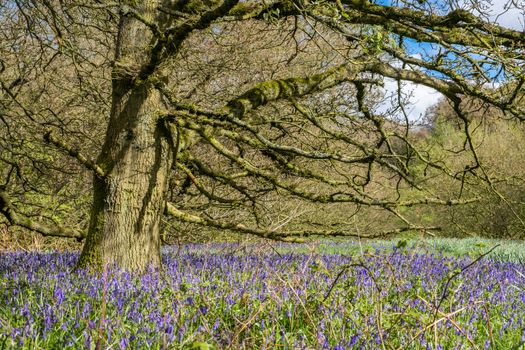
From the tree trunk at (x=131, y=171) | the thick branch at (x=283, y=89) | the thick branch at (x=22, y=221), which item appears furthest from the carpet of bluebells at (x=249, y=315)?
the thick branch at (x=283, y=89)

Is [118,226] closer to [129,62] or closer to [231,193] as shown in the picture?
[129,62]

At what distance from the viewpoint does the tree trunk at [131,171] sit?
550 cm

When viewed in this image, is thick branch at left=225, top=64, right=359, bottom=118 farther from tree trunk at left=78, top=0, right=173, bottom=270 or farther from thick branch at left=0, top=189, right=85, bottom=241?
thick branch at left=0, top=189, right=85, bottom=241

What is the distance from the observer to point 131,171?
5.57m

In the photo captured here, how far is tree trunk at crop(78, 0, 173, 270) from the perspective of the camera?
5500 millimetres

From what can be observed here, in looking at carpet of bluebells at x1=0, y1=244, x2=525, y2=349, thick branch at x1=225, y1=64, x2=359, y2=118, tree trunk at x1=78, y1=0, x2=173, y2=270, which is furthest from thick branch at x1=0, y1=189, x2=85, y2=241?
A: thick branch at x1=225, y1=64, x2=359, y2=118

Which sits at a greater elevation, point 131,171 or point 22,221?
point 131,171

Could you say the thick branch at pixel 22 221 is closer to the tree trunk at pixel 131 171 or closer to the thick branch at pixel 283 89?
the tree trunk at pixel 131 171

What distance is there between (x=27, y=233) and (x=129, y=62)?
8.11m

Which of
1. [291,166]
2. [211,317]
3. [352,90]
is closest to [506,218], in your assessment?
[352,90]

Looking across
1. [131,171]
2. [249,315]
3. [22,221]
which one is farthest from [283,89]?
[249,315]

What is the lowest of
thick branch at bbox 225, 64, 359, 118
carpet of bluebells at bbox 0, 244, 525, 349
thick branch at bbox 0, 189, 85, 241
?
carpet of bluebells at bbox 0, 244, 525, 349

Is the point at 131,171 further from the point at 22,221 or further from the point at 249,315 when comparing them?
the point at 249,315

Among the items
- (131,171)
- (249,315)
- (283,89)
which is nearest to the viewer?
(249,315)
